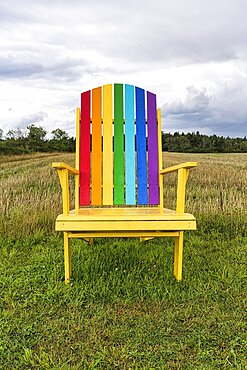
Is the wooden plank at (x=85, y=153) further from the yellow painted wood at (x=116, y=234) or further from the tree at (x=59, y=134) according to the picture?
the tree at (x=59, y=134)

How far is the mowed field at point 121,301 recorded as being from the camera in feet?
6.60

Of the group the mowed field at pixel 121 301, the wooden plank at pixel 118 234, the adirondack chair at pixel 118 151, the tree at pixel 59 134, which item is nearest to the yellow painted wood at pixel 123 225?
the wooden plank at pixel 118 234

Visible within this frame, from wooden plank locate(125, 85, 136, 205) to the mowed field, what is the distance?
546mm

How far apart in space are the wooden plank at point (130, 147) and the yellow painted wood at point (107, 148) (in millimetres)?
145

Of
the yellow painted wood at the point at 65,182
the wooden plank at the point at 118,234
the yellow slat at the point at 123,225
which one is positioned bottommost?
the wooden plank at the point at 118,234

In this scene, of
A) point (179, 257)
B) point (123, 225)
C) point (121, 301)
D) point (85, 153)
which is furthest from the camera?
point (85, 153)

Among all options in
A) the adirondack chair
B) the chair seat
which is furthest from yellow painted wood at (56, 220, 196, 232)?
the adirondack chair

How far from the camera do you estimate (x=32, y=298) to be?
2.64 meters

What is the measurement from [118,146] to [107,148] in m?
0.10

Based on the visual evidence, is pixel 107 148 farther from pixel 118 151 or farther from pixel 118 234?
pixel 118 234

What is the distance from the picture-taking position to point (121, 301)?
260 cm

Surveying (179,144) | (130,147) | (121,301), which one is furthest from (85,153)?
(179,144)

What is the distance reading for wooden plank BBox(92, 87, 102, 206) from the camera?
3.30 metres

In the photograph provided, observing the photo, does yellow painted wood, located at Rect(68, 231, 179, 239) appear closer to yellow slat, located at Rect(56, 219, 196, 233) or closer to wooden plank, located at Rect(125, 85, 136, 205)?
yellow slat, located at Rect(56, 219, 196, 233)
